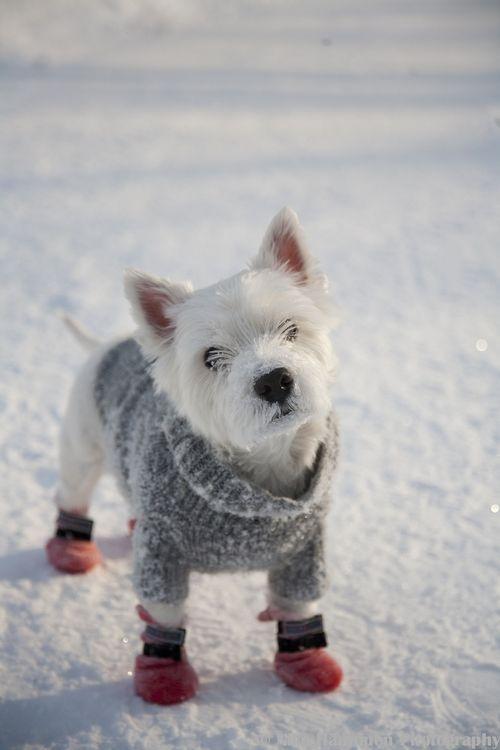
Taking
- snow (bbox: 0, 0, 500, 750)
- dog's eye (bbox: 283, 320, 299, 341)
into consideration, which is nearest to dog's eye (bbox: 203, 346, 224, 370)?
dog's eye (bbox: 283, 320, 299, 341)

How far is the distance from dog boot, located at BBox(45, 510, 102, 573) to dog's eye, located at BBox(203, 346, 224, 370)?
3.55 ft

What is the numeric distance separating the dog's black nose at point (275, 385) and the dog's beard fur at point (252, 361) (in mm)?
13

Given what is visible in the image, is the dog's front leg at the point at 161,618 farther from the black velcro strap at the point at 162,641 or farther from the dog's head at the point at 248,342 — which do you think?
the dog's head at the point at 248,342

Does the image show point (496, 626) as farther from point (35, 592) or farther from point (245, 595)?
point (35, 592)

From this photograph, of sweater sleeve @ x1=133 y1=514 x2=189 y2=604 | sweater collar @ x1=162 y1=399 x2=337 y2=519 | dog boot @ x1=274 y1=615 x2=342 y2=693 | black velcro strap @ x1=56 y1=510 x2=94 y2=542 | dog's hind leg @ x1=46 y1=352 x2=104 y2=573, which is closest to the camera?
sweater collar @ x1=162 y1=399 x2=337 y2=519

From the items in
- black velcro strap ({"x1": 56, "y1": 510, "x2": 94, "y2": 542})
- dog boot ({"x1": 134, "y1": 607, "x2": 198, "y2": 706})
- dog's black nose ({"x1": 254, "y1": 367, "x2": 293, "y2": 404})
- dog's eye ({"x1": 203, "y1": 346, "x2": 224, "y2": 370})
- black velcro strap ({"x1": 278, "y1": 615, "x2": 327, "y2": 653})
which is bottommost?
dog boot ({"x1": 134, "y1": 607, "x2": 198, "y2": 706})

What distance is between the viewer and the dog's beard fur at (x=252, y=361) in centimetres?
177

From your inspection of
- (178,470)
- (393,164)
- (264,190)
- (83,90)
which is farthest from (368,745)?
(83,90)

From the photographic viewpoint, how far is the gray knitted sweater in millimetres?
1874

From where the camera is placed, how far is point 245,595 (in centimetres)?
256

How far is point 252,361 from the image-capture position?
5.82ft

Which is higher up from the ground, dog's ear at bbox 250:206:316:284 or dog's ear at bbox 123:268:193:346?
dog's ear at bbox 250:206:316:284

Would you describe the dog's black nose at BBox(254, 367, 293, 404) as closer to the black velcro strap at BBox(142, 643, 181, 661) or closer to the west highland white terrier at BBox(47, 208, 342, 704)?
the west highland white terrier at BBox(47, 208, 342, 704)

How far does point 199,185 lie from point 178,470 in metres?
5.14
